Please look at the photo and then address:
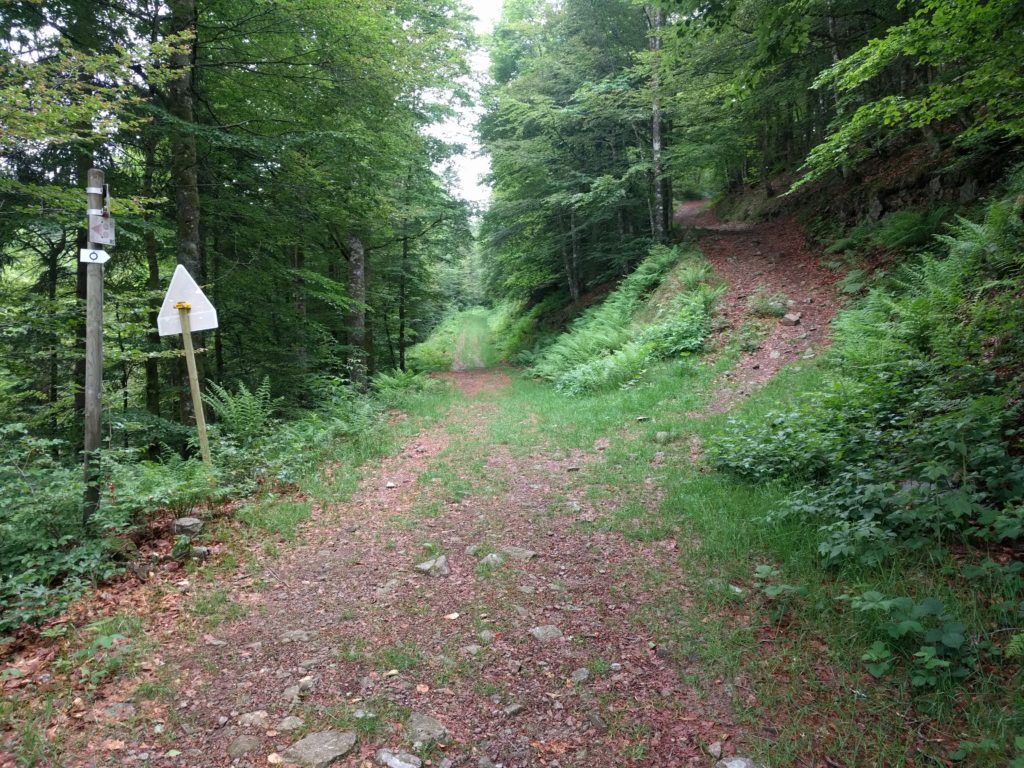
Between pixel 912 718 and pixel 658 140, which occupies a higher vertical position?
→ pixel 658 140

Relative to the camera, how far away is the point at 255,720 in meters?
2.79

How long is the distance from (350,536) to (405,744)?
9.52ft

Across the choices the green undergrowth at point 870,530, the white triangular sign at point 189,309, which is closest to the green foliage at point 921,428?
the green undergrowth at point 870,530

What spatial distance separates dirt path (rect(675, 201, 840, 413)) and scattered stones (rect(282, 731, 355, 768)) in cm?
729

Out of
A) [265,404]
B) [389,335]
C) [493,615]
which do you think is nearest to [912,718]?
[493,615]

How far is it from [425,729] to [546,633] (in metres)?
1.08

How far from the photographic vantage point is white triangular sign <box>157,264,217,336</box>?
5852mm

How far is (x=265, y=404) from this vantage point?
342 inches

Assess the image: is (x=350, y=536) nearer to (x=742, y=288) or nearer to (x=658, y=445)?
(x=658, y=445)

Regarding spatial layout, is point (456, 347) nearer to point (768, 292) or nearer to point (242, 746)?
point (768, 292)

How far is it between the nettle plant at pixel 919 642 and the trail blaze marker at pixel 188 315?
6400 mm

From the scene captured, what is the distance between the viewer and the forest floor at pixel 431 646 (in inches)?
103

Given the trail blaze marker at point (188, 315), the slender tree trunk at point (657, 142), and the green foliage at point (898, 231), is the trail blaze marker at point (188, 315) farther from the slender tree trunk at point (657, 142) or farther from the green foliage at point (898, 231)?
the slender tree trunk at point (657, 142)

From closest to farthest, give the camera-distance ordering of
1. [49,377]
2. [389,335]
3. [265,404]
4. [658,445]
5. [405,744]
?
1. [405,744]
2. [658,445]
3. [265,404]
4. [49,377]
5. [389,335]
